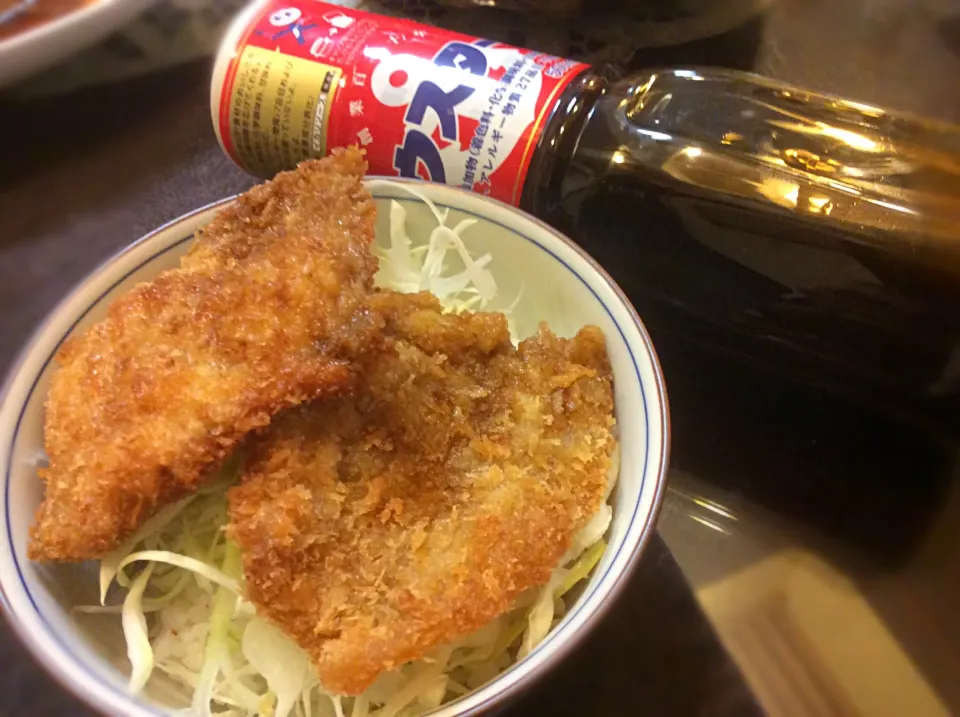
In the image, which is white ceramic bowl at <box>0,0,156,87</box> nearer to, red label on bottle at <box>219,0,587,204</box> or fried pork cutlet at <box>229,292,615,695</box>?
red label on bottle at <box>219,0,587,204</box>

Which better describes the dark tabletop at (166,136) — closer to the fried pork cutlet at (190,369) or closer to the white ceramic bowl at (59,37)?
the white ceramic bowl at (59,37)

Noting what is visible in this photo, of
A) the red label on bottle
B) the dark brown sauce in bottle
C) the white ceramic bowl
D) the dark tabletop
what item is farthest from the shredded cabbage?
the white ceramic bowl

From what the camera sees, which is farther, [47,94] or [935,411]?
[47,94]

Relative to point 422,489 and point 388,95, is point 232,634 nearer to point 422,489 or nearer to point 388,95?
point 422,489

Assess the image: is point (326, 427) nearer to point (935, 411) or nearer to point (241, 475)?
point (241, 475)

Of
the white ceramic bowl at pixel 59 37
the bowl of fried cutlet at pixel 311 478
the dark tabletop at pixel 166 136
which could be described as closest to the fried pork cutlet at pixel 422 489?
the bowl of fried cutlet at pixel 311 478

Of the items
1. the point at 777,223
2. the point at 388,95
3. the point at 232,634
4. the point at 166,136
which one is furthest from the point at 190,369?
the point at 166,136

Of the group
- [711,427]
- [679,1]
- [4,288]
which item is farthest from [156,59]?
[711,427]
